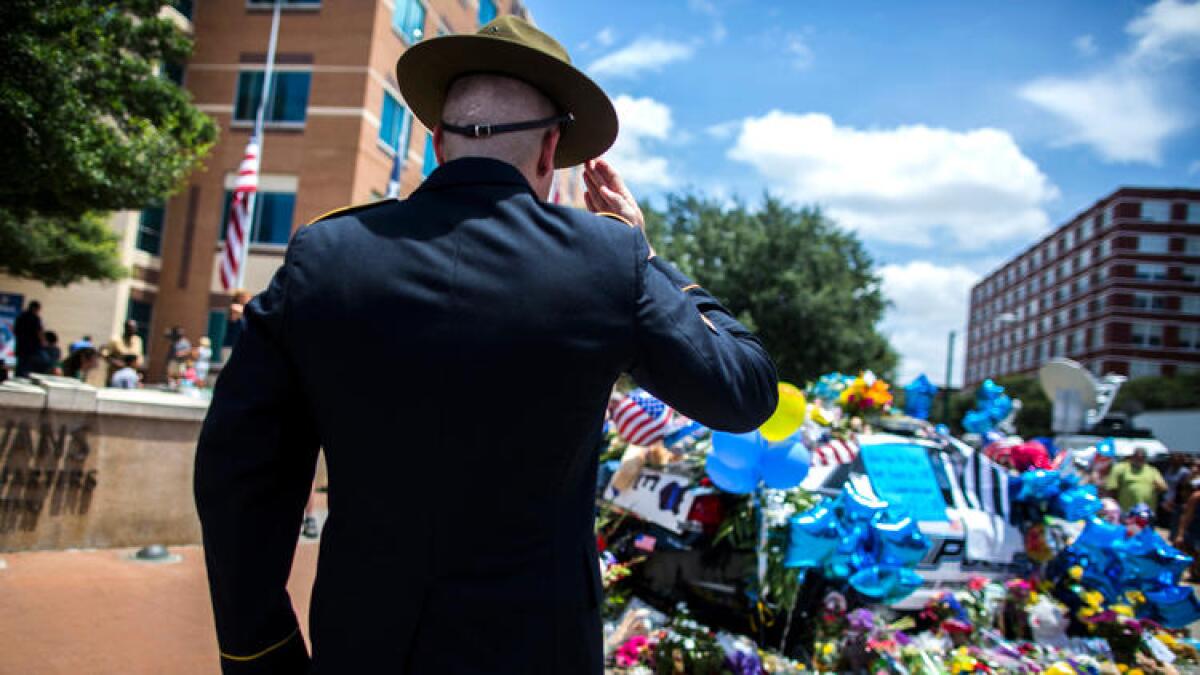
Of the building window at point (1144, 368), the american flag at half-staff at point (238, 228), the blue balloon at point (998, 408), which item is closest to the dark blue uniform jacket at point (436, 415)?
the blue balloon at point (998, 408)

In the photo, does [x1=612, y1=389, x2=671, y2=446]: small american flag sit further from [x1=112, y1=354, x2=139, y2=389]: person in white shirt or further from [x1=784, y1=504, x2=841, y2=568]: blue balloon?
[x1=112, y1=354, x2=139, y2=389]: person in white shirt

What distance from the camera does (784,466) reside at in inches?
170

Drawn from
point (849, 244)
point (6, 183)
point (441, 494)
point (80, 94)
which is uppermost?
point (849, 244)

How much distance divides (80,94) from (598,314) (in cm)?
951

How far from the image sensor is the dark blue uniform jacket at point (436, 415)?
1.35m

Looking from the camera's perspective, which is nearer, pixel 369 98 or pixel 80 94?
pixel 80 94

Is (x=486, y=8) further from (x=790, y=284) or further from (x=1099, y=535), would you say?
(x=1099, y=535)

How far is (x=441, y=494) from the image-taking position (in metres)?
1.35

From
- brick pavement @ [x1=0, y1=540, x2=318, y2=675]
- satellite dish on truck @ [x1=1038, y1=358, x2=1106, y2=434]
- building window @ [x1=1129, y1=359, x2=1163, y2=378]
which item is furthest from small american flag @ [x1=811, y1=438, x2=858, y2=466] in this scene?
building window @ [x1=1129, y1=359, x2=1163, y2=378]

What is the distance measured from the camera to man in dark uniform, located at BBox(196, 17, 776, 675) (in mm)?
1351

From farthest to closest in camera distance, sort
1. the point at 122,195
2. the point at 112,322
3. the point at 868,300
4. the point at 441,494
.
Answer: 1. the point at 868,300
2. the point at 112,322
3. the point at 122,195
4. the point at 441,494

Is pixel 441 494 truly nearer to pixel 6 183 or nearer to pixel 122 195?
pixel 6 183

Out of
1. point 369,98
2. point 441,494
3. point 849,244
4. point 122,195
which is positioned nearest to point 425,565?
point 441,494

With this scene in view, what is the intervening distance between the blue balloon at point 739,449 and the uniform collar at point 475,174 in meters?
2.87
